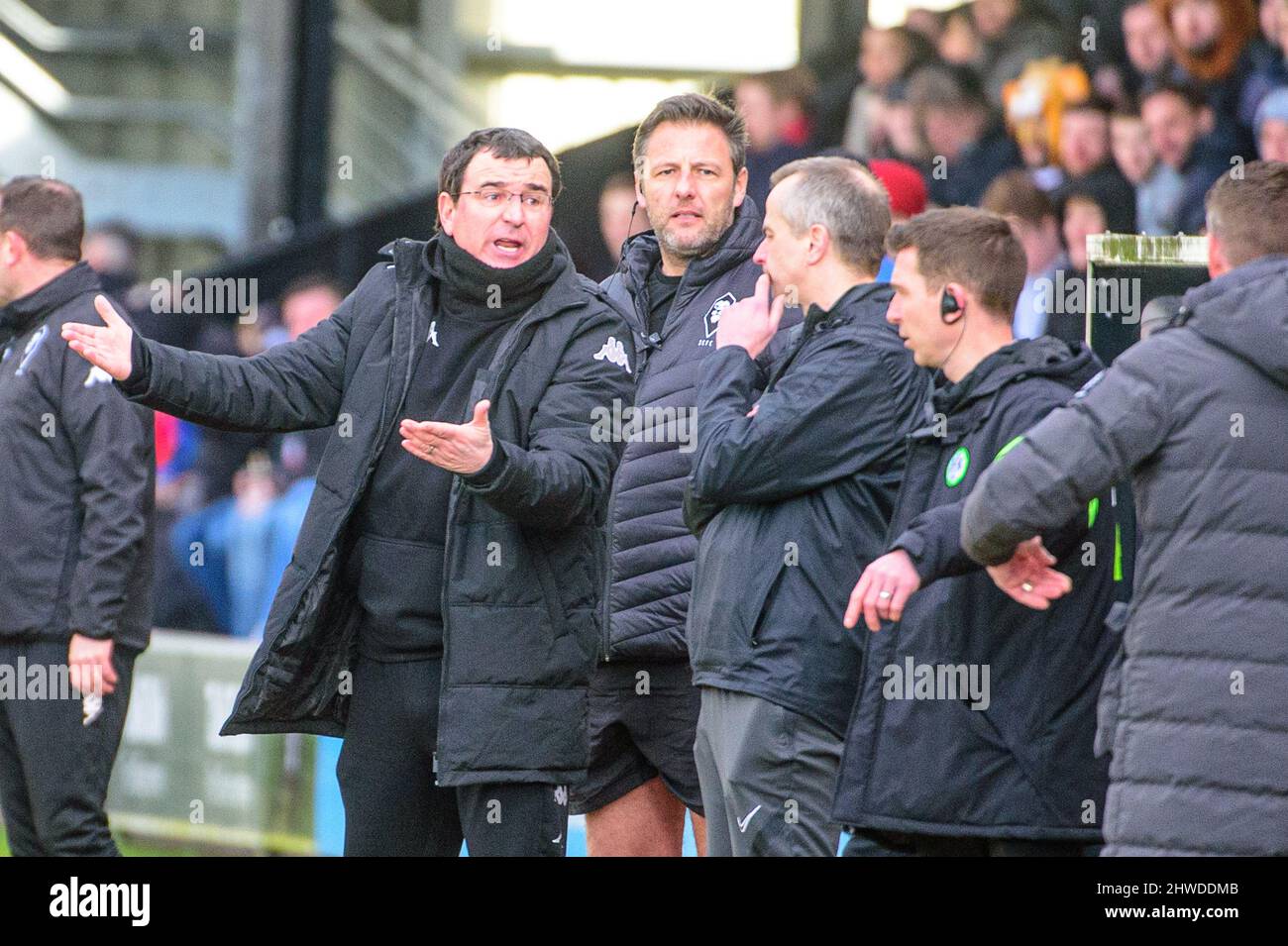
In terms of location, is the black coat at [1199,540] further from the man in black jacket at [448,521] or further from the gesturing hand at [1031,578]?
the man in black jacket at [448,521]

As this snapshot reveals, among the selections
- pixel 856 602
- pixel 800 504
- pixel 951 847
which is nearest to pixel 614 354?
pixel 800 504

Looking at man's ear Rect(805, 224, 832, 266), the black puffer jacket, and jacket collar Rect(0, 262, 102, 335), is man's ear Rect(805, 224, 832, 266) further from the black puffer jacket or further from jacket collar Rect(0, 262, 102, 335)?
jacket collar Rect(0, 262, 102, 335)

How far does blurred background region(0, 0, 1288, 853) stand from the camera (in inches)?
299

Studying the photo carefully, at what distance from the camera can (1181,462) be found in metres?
3.61

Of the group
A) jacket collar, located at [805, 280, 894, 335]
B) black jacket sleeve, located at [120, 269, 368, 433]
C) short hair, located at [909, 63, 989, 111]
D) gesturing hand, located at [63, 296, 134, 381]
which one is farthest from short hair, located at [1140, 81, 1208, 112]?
gesturing hand, located at [63, 296, 134, 381]

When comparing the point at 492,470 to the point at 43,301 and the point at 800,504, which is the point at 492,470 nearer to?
the point at 800,504

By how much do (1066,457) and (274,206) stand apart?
10.6 m

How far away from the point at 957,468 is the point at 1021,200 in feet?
12.6

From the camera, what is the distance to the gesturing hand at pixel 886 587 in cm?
378

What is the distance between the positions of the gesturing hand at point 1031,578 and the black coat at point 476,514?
89 centimetres

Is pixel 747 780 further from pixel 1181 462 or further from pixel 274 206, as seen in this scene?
pixel 274 206

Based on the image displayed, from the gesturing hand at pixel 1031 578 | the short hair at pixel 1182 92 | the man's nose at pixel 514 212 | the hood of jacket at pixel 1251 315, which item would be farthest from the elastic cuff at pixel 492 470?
the short hair at pixel 1182 92

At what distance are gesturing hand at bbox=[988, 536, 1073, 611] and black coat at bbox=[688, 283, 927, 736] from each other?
54cm

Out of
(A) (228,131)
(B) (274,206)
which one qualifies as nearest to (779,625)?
(B) (274,206)
